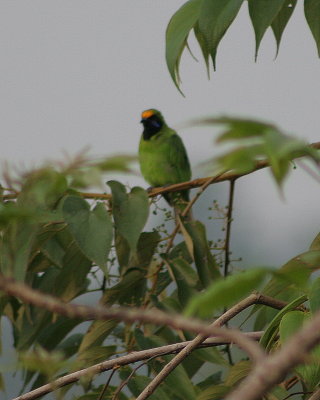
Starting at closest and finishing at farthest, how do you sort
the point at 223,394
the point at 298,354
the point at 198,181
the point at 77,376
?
the point at 298,354, the point at 77,376, the point at 223,394, the point at 198,181

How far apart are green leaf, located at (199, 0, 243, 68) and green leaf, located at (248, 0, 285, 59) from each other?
0.02 m

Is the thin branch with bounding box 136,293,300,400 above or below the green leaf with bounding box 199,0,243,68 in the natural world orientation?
below

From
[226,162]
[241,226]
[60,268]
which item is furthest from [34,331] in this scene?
[241,226]

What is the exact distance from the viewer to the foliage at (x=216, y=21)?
102cm

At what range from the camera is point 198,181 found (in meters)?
1.38

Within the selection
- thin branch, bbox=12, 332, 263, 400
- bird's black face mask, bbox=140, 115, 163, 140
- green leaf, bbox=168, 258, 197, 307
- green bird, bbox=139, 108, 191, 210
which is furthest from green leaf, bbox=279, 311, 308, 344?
bird's black face mask, bbox=140, 115, 163, 140

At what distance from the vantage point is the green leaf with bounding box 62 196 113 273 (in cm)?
105

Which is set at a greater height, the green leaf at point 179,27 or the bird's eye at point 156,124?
the green leaf at point 179,27

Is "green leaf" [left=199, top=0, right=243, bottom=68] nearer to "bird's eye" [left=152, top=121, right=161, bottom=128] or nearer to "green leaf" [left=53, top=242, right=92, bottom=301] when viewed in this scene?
"green leaf" [left=53, top=242, right=92, bottom=301]

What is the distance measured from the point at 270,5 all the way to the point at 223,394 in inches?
20.0

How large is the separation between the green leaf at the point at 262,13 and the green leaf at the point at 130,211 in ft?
0.98

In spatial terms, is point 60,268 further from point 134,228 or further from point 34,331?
point 134,228

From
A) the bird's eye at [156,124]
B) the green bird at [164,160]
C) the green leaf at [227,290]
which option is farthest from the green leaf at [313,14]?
the bird's eye at [156,124]

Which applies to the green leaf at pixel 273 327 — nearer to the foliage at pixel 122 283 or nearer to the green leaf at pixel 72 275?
the foliage at pixel 122 283
